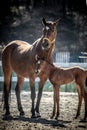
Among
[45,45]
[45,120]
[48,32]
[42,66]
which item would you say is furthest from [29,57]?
[45,120]

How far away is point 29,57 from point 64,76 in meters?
1.02

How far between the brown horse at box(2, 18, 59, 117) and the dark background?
9.78 meters

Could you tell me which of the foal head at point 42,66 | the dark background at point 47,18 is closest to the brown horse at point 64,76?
the foal head at point 42,66

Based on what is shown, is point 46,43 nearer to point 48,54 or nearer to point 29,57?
point 48,54

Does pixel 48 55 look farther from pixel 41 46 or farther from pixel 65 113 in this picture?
pixel 65 113

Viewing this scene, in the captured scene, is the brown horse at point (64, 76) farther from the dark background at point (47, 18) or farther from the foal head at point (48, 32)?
the dark background at point (47, 18)

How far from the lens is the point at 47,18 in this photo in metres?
21.3

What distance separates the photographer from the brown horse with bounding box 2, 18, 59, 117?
27.1 feet

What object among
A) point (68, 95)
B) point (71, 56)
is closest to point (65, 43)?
point (71, 56)

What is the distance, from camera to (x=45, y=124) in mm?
7586

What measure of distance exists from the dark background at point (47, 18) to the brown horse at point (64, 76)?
11078 millimetres

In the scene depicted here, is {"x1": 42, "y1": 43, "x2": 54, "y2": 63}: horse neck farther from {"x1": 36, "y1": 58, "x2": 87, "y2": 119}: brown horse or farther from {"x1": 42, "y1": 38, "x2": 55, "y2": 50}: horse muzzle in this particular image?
{"x1": 36, "y1": 58, "x2": 87, "y2": 119}: brown horse

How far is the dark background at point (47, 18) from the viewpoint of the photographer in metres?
20.2

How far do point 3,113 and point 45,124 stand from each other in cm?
188
